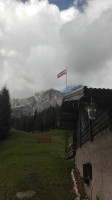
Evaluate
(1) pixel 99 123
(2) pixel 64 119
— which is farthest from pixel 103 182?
(2) pixel 64 119

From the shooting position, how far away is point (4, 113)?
50688mm

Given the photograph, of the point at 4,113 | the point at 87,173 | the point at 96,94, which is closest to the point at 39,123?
the point at 4,113

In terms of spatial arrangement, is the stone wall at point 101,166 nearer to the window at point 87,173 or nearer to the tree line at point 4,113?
the window at point 87,173

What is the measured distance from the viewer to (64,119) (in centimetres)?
1939

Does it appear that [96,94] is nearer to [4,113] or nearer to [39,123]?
[4,113]

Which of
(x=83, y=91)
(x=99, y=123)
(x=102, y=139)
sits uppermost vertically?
(x=83, y=91)

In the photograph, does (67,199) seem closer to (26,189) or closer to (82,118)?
(26,189)

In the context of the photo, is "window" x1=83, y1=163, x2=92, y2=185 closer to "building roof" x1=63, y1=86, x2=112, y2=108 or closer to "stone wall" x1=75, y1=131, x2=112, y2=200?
"stone wall" x1=75, y1=131, x2=112, y2=200

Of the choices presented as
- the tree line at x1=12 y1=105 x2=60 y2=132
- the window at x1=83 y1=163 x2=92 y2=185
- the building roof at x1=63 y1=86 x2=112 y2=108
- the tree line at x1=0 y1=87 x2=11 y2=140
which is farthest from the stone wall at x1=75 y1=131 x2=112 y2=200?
the tree line at x1=12 y1=105 x2=60 y2=132

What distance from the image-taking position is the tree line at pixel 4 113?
49.3 m

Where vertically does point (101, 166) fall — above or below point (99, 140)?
below

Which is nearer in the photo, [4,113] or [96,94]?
[96,94]

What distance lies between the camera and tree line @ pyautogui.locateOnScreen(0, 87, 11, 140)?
49281 mm

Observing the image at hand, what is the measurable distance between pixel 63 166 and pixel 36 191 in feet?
24.8
